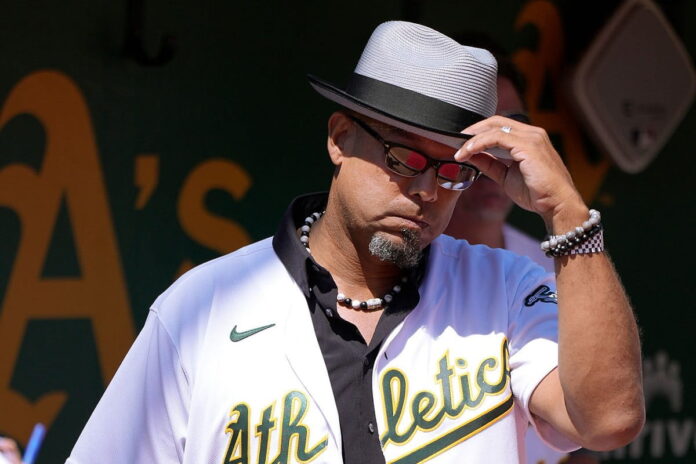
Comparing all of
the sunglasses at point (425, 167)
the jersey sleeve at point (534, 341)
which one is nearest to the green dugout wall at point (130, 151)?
the sunglasses at point (425, 167)

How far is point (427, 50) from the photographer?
247 centimetres

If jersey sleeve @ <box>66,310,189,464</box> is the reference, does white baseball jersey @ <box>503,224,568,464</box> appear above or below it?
below

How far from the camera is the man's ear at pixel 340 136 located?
2547 millimetres

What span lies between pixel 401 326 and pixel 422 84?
497mm

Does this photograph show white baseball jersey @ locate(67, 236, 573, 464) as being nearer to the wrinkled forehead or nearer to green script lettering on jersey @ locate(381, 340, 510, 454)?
green script lettering on jersey @ locate(381, 340, 510, 454)

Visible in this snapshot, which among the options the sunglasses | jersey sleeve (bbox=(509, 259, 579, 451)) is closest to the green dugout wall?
the sunglasses

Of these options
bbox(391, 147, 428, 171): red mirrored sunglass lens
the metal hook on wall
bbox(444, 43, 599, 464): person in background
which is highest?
bbox(391, 147, 428, 171): red mirrored sunglass lens

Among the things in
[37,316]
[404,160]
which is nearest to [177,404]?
[404,160]

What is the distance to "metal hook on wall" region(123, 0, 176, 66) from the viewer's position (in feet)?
11.6

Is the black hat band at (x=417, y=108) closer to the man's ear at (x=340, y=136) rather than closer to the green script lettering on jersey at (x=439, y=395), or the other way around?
the man's ear at (x=340, y=136)

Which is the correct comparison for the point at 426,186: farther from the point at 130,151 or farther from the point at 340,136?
the point at 130,151

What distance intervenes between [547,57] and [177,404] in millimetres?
2630

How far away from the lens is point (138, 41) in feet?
11.6

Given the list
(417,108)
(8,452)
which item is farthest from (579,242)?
(8,452)
